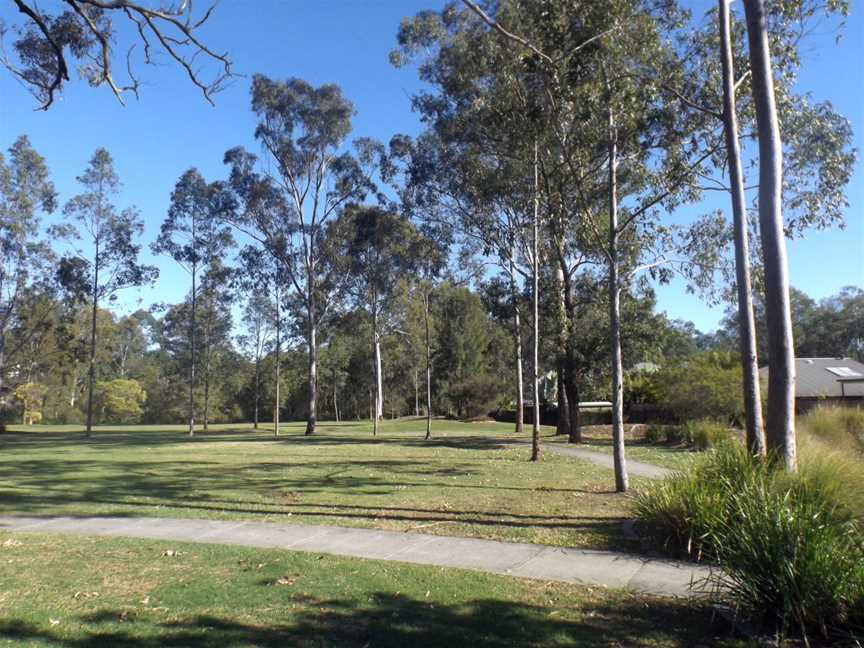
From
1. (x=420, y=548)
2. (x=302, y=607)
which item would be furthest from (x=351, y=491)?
(x=302, y=607)

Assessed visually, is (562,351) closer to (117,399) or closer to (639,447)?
(639,447)

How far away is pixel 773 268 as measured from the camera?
345 inches

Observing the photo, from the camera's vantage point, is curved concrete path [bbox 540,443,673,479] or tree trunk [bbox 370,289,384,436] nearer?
curved concrete path [bbox 540,443,673,479]

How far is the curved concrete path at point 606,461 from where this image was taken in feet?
53.5

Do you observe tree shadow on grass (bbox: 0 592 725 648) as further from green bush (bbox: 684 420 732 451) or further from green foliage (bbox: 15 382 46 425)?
green foliage (bbox: 15 382 46 425)

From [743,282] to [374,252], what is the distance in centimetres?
2824

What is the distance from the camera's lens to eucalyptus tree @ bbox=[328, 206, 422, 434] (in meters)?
33.6

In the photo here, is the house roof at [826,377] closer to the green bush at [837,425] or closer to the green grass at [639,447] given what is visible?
the green grass at [639,447]

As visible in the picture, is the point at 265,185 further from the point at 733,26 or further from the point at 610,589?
the point at 610,589

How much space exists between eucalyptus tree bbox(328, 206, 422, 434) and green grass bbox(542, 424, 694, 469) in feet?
38.5

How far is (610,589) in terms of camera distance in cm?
660

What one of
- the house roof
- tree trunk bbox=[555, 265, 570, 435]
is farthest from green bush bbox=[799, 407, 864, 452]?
the house roof

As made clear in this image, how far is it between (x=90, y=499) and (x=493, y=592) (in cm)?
958

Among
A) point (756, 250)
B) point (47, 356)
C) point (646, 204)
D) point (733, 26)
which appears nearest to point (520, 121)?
point (646, 204)
